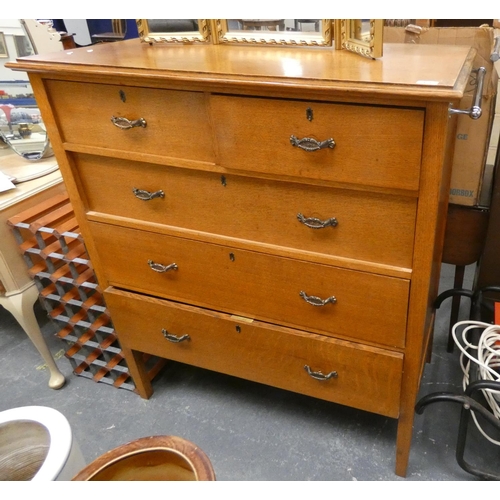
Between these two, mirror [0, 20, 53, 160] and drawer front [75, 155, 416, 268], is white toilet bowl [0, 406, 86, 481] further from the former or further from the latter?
mirror [0, 20, 53, 160]

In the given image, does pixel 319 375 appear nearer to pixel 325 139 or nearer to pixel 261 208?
pixel 261 208

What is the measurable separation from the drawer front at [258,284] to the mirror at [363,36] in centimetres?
43

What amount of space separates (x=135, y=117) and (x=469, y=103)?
2.55 ft

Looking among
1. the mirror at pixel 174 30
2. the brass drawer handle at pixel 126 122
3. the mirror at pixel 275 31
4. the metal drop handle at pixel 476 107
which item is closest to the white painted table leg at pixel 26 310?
the brass drawer handle at pixel 126 122

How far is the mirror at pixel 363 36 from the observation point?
0.87 m

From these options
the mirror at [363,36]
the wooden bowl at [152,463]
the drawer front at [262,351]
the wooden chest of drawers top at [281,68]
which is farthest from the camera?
the drawer front at [262,351]

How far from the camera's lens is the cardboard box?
1154 millimetres

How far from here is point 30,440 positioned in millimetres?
843

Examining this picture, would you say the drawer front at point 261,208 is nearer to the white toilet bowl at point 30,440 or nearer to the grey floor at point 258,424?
the white toilet bowl at point 30,440

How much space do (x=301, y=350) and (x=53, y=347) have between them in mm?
1056

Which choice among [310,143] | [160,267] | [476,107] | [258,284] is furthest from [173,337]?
[476,107]

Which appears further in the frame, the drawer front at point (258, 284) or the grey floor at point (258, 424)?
the grey floor at point (258, 424)

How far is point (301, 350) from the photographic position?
1133 millimetres
